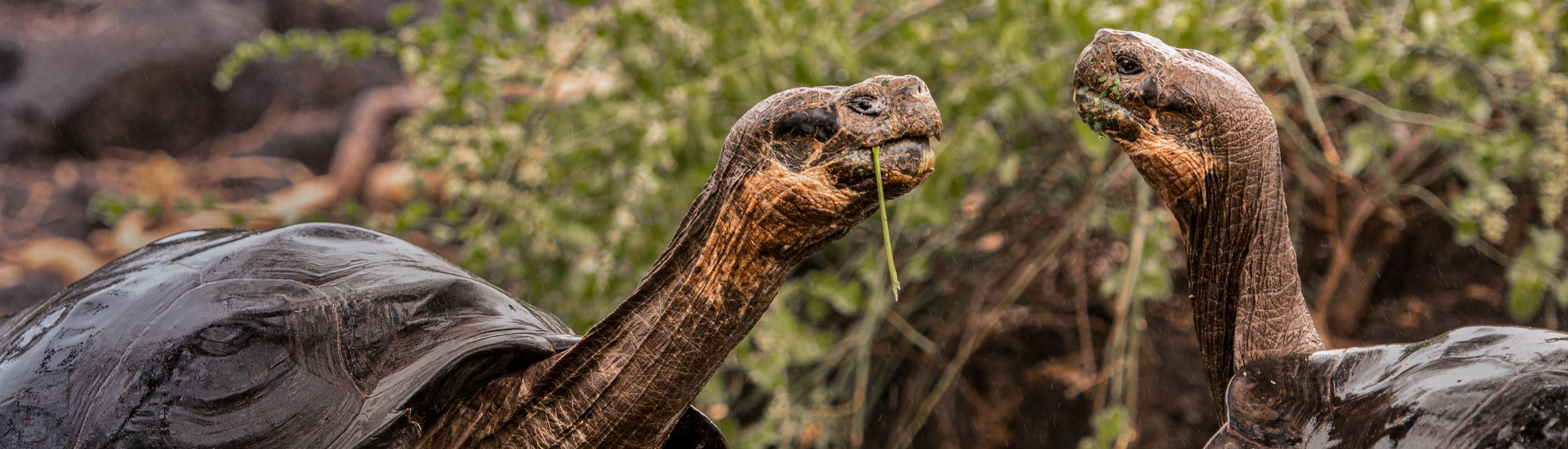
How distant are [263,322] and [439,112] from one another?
180 centimetres

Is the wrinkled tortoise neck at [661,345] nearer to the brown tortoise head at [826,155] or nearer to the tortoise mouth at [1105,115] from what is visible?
the brown tortoise head at [826,155]

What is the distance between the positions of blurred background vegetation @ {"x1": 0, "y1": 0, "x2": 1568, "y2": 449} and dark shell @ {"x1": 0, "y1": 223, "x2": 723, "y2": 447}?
35.2 inches

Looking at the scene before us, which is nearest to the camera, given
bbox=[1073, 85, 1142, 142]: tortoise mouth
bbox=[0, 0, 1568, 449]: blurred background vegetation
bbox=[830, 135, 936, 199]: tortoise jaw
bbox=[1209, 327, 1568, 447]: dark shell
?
bbox=[1209, 327, 1568, 447]: dark shell

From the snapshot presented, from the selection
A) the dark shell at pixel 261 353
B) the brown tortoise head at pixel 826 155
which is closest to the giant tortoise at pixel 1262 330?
the brown tortoise head at pixel 826 155

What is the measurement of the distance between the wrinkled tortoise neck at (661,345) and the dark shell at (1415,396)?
49 centimetres

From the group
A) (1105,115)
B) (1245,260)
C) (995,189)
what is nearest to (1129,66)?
(1105,115)

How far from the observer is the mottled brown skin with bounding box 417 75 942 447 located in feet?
3.67

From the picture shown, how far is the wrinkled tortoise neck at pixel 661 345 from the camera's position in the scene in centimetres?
119

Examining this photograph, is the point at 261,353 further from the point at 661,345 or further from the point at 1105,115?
the point at 1105,115

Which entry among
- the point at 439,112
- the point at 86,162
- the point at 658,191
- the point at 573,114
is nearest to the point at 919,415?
the point at 658,191

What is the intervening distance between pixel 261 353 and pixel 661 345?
518 millimetres

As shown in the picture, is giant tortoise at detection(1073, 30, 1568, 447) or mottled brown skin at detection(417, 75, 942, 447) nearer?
giant tortoise at detection(1073, 30, 1568, 447)

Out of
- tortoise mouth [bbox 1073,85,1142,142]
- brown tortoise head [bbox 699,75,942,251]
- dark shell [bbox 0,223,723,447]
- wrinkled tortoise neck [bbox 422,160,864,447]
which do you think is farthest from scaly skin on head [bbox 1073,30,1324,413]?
dark shell [bbox 0,223,723,447]

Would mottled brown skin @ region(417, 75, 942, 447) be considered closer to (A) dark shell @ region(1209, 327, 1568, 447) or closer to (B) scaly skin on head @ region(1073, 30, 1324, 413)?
(B) scaly skin on head @ region(1073, 30, 1324, 413)
